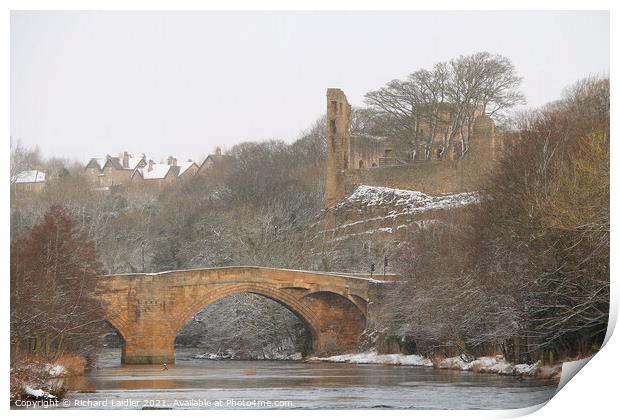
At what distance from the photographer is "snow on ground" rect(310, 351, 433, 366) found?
A: 22.1 meters

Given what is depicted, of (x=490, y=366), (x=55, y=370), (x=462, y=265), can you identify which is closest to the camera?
(x=55, y=370)

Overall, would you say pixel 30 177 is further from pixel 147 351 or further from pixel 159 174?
pixel 159 174

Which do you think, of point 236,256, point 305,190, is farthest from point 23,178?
point 305,190

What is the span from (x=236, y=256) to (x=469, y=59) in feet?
24.5

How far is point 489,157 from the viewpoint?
28.3 meters

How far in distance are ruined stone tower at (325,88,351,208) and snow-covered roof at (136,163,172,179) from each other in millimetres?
4544

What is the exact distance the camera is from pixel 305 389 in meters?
17.5

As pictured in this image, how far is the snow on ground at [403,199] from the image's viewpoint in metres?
30.3

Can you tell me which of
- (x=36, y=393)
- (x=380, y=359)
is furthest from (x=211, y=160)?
(x=36, y=393)

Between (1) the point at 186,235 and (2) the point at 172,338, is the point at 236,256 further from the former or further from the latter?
(2) the point at 172,338

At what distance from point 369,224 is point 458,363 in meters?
A: 12.4

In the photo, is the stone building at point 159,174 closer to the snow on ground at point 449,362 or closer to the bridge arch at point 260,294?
the bridge arch at point 260,294

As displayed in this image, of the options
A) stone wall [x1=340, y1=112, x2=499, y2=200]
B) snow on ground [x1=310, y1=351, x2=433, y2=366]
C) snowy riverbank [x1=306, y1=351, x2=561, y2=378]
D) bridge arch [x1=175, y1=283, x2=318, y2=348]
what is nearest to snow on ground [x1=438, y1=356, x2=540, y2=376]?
snowy riverbank [x1=306, y1=351, x2=561, y2=378]

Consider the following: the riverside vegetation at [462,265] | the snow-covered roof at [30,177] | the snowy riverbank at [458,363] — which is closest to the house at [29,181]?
the snow-covered roof at [30,177]
